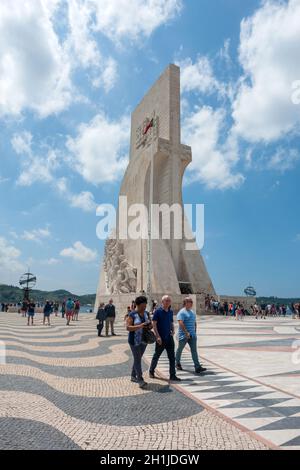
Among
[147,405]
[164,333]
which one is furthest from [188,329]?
[147,405]

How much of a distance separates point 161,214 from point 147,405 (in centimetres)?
2110

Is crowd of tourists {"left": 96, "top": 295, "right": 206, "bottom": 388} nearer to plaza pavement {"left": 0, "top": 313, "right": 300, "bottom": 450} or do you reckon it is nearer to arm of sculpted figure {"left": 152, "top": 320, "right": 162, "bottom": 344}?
arm of sculpted figure {"left": 152, "top": 320, "right": 162, "bottom": 344}

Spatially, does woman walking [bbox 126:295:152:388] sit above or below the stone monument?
below

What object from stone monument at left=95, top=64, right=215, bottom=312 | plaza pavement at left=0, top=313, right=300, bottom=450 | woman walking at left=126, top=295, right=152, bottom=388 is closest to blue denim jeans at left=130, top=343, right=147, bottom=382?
woman walking at left=126, top=295, right=152, bottom=388

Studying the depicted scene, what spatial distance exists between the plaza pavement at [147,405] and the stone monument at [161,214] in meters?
14.9

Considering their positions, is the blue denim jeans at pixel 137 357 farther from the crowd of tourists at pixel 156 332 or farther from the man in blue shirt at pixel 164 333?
the man in blue shirt at pixel 164 333

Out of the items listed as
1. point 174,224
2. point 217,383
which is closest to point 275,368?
point 217,383

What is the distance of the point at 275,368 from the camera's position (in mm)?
4832

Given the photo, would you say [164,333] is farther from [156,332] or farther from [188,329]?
[188,329]

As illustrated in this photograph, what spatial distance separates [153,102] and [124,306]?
628 inches

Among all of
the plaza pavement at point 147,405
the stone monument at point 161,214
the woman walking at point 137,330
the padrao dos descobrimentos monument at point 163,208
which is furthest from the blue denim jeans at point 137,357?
the stone monument at point 161,214

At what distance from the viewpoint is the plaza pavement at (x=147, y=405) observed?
2439 millimetres

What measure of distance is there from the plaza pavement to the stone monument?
14.9m

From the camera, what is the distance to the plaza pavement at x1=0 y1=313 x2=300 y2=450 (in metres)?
2.44
